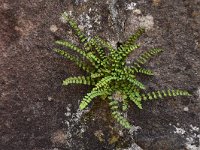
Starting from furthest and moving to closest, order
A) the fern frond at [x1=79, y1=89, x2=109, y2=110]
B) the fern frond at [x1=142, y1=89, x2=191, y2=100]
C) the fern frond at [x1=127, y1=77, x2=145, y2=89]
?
the fern frond at [x1=142, y1=89, x2=191, y2=100] < the fern frond at [x1=127, y1=77, x2=145, y2=89] < the fern frond at [x1=79, y1=89, x2=109, y2=110]

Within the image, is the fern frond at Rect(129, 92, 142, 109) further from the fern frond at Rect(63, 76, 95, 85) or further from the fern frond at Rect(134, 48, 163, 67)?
the fern frond at Rect(63, 76, 95, 85)

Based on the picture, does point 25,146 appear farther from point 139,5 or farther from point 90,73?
point 139,5

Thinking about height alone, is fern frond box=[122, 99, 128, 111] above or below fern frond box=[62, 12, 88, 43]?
below

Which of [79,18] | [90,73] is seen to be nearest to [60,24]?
[79,18]

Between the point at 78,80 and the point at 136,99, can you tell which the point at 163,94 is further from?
the point at 78,80

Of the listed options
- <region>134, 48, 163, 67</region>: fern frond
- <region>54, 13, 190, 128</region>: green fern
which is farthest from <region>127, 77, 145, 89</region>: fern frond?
<region>134, 48, 163, 67</region>: fern frond

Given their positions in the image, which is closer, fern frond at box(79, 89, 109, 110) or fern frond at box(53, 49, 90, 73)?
fern frond at box(79, 89, 109, 110)

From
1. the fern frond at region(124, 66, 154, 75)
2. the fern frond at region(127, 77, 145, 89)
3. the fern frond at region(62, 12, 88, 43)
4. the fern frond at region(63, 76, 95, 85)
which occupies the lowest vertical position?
the fern frond at region(63, 76, 95, 85)
